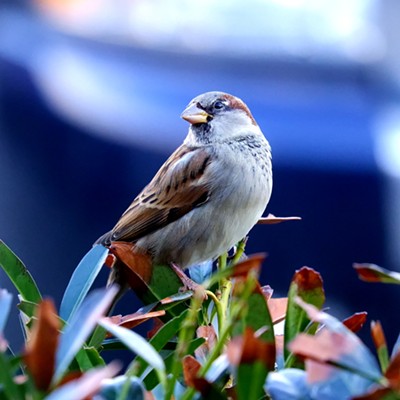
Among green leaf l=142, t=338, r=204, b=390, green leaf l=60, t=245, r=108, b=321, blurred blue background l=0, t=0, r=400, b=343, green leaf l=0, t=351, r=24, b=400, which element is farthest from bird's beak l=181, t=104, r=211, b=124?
green leaf l=0, t=351, r=24, b=400

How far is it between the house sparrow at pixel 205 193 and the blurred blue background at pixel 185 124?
1.03 meters

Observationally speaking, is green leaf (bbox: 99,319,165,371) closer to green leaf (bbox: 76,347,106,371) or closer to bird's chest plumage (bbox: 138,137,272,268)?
green leaf (bbox: 76,347,106,371)

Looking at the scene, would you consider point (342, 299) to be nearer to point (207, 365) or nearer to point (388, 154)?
point (388, 154)

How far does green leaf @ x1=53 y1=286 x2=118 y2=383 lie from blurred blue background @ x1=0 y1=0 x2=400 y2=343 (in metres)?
2.61

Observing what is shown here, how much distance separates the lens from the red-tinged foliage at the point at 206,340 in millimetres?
898

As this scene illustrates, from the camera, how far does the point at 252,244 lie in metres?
3.28

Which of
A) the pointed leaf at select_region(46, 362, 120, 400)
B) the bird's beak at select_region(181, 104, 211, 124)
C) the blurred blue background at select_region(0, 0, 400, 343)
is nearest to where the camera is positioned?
the pointed leaf at select_region(46, 362, 120, 400)

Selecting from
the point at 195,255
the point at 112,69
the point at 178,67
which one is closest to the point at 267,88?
the point at 178,67

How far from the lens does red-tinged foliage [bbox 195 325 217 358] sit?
0.90 m

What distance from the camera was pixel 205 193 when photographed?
215 cm

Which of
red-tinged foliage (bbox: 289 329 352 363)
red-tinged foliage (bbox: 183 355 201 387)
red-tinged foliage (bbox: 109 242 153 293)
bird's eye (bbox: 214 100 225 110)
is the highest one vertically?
bird's eye (bbox: 214 100 225 110)

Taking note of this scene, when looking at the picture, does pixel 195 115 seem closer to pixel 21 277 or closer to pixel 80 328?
pixel 21 277

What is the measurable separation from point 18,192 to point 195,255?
61.5 inches

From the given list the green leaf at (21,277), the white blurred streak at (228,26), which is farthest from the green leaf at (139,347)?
the white blurred streak at (228,26)
